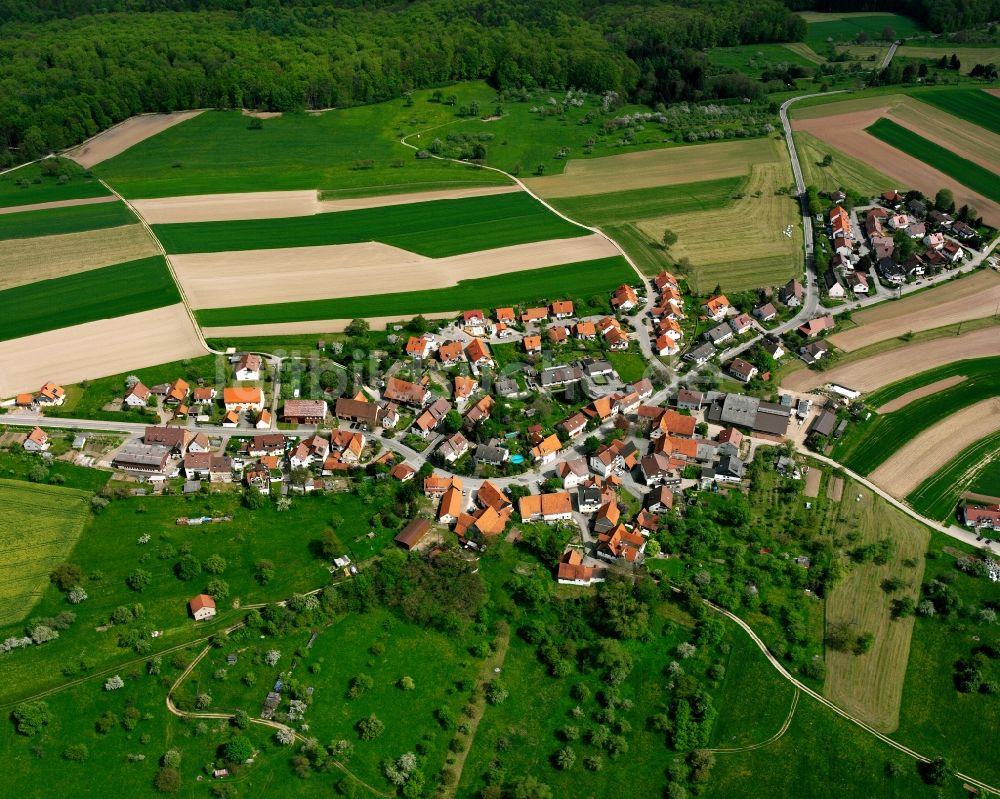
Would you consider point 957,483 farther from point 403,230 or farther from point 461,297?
point 403,230

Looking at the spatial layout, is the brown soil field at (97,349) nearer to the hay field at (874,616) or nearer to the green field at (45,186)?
the green field at (45,186)

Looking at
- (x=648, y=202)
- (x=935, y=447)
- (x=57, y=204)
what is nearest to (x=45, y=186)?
(x=57, y=204)

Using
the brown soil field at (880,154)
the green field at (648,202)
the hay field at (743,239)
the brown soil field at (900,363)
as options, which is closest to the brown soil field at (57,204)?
the green field at (648,202)

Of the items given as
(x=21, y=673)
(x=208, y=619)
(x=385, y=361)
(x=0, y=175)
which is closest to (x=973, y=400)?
(x=385, y=361)

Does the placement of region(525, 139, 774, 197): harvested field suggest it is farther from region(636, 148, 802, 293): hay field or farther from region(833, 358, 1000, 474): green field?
region(833, 358, 1000, 474): green field

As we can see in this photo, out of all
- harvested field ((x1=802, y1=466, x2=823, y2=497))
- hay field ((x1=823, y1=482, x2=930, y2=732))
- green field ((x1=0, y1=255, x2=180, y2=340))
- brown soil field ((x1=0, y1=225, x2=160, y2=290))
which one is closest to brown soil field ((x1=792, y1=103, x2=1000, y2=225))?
harvested field ((x1=802, y1=466, x2=823, y2=497))

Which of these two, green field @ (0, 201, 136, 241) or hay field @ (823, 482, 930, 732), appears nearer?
hay field @ (823, 482, 930, 732)

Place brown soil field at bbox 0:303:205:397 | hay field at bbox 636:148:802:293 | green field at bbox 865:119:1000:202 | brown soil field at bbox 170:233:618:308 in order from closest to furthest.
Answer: brown soil field at bbox 0:303:205:397 → brown soil field at bbox 170:233:618:308 → hay field at bbox 636:148:802:293 → green field at bbox 865:119:1000:202

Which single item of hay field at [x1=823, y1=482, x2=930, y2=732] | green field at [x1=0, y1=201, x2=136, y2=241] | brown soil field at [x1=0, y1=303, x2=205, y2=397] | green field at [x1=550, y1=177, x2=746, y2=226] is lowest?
hay field at [x1=823, y1=482, x2=930, y2=732]

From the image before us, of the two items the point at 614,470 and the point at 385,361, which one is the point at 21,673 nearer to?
the point at 385,361
